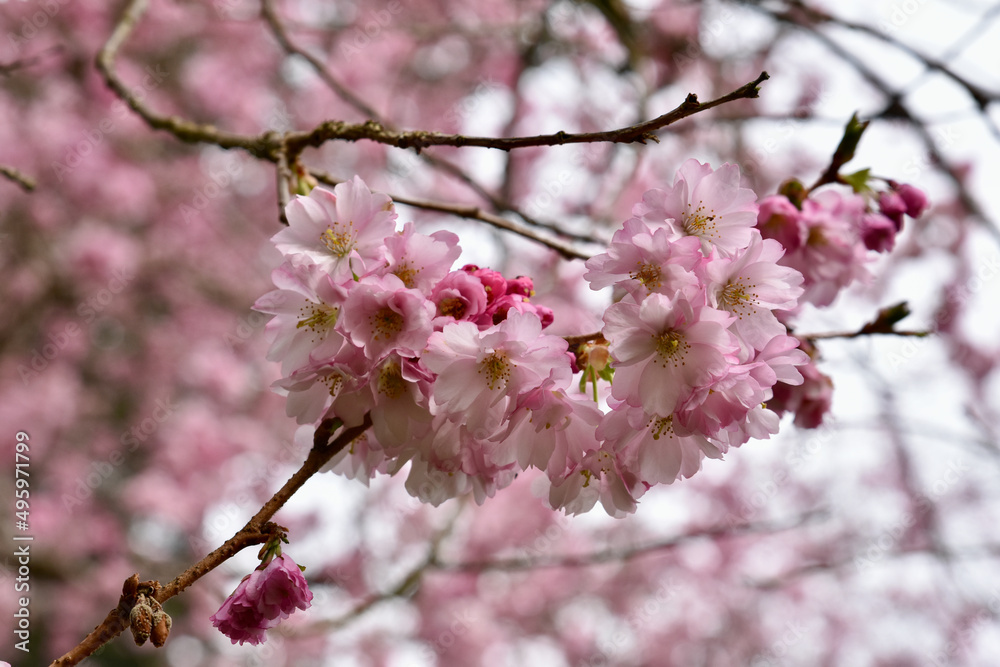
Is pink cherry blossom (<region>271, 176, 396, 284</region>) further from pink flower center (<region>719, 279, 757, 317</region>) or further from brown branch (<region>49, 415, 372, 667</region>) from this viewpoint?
pink flower center (<region>719, 279, 757, 317</region>)

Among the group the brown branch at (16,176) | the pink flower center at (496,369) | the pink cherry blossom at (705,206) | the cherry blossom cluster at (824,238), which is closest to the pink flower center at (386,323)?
the pink flower center at (496,369)

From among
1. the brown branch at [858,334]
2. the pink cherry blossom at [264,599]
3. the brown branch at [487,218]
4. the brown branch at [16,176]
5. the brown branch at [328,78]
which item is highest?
the brown branch at [328,78]

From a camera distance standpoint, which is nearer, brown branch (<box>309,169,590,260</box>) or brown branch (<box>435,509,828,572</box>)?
brown branch (<box>309,169,590,260</box>)

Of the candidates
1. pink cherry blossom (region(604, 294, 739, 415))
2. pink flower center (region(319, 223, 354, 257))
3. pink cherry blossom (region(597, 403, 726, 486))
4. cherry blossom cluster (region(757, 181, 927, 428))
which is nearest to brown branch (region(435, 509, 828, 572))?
cherry blossom cluster (region(757, 181, 927, 428))

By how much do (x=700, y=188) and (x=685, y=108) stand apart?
0.21 metres

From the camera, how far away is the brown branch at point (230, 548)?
2.62ft

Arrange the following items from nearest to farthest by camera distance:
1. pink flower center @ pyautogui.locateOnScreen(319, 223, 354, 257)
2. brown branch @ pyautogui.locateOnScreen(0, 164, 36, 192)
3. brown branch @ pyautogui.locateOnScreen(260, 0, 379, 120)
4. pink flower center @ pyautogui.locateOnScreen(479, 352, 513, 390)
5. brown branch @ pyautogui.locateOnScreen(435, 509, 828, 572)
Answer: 1. pink flower center @ pyautogui.locateOnScreen(479, 352, 513, 390)
2. pink flower center @ pyautogui.locateOnScreen(319, 223, 354, 257)
3. brown branch @ pyautogui.locateOnScreen(0, 164, 36, 192)
4. brown branch @ pyautogui.locateOnScreen(260, 0, 379, 120)
5. brown branch @ pyautogui.locateOnScreen(435, 509, 828, 572)

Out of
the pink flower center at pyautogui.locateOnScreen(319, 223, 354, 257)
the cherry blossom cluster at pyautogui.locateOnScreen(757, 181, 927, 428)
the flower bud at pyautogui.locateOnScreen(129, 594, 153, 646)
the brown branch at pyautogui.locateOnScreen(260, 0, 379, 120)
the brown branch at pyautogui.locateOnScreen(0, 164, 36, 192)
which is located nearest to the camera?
the flower bud at pyautogui.locateOnScreen(129, 594, 153, 646)

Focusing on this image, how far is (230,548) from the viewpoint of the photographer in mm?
859

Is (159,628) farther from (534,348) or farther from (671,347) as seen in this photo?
(671,347)

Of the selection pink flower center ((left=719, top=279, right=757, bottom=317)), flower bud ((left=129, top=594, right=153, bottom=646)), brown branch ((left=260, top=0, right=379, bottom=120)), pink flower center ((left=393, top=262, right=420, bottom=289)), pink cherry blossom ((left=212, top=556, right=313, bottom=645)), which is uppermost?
brown branch ((left=260, top=0, right=379, bottom=120))

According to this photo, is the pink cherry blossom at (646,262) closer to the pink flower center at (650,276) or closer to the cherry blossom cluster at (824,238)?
the pink flower center at (650,276)

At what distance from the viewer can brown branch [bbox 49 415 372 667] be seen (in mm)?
799

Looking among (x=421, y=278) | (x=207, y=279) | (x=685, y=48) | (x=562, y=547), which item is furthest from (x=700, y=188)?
(x=562, y=547)
